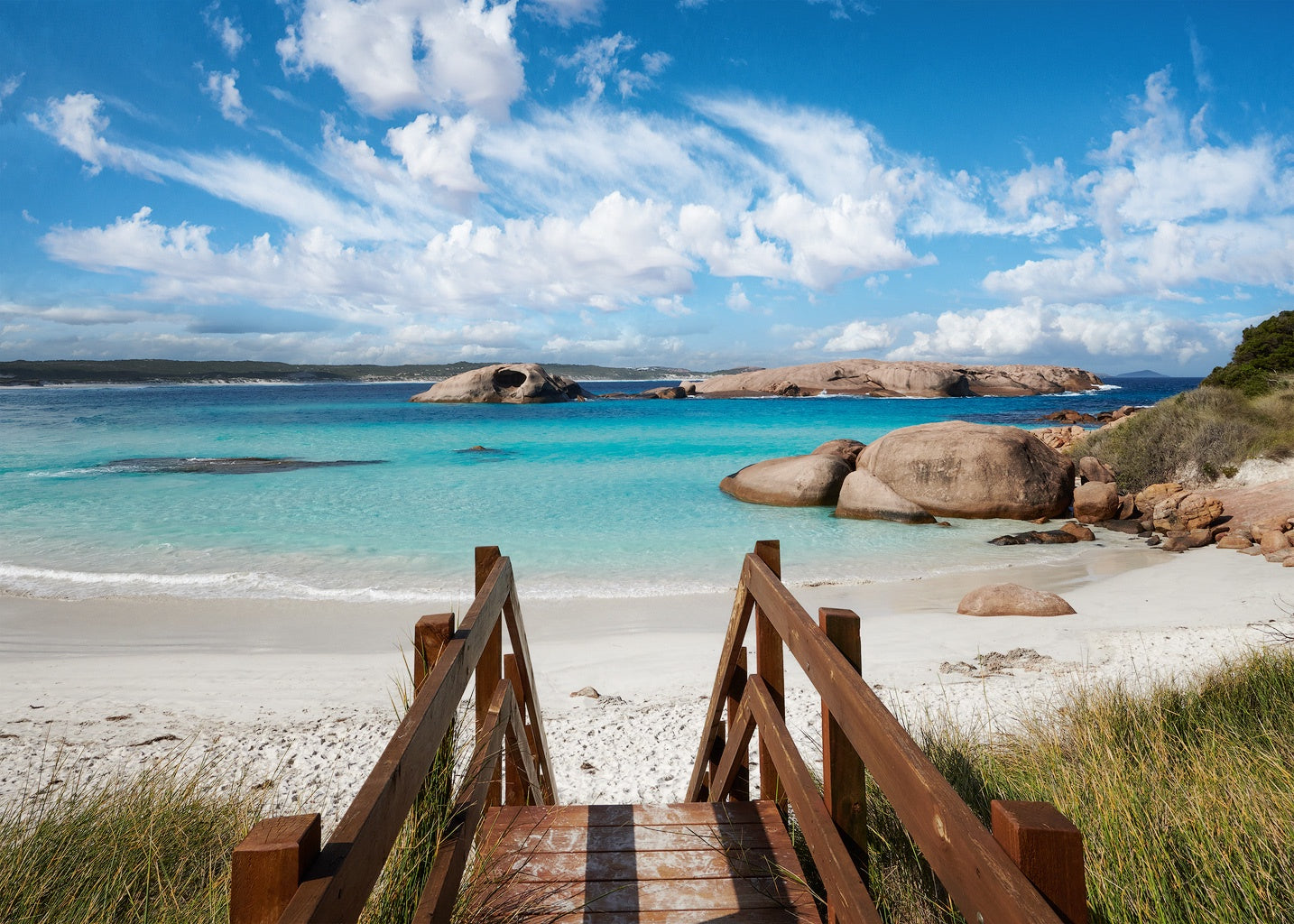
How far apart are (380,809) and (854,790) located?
1.53m

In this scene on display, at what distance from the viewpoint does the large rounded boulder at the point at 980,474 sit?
1405cm

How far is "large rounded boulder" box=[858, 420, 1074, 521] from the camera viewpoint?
46.1ft

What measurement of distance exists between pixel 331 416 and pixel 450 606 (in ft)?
141

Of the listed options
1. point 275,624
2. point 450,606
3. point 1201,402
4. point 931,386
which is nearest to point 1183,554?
point 1201,402

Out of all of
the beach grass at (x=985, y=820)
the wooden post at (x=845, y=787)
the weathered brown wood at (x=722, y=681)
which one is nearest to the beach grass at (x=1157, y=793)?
the beach grass at (x=985, y=820)

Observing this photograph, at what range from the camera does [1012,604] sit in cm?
802

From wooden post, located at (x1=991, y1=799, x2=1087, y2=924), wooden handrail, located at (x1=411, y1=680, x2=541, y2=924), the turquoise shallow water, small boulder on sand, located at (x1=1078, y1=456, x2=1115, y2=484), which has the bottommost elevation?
the turquoise shallow water

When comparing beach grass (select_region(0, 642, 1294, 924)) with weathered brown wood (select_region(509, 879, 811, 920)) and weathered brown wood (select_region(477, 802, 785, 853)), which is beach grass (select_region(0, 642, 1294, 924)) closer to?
weathered brown wood (select_region(509, 879, 811, 920))

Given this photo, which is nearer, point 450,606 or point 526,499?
point 450,606

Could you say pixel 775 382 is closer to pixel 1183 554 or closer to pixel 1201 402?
pixel 1201 402

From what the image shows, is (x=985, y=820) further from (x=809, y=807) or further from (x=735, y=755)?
(x=809, y=807)

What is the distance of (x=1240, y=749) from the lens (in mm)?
3260

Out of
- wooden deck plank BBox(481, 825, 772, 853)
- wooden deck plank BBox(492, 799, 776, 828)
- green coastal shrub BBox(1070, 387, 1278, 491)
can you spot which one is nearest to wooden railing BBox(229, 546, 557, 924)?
wooden deck plank BBox(492, 799, 776, 828)

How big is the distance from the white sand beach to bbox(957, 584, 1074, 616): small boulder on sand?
18 centimetres
